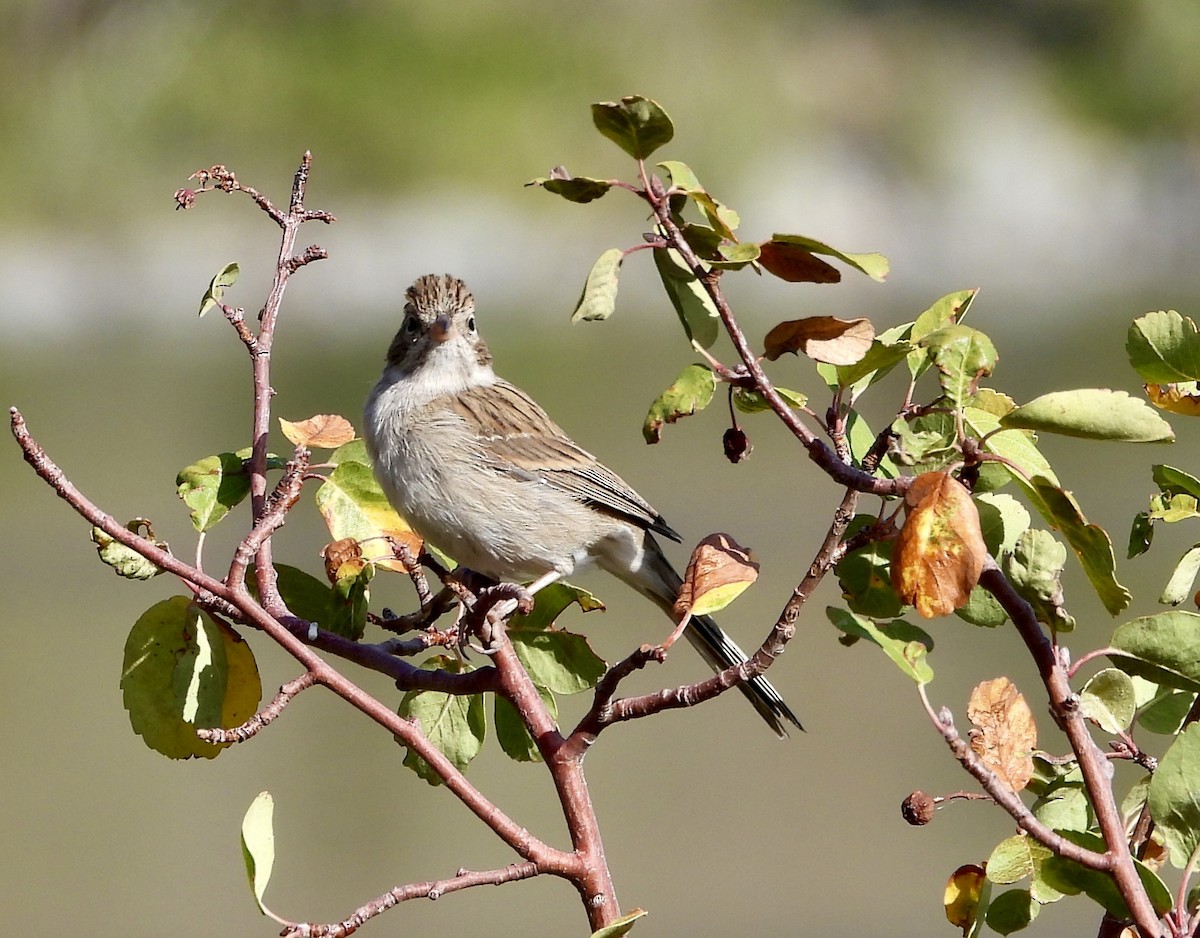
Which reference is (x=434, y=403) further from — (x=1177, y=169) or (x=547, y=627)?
(x=1177, y=169)

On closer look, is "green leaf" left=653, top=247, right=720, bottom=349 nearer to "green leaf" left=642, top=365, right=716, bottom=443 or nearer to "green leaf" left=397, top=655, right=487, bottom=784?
"green leaf" left=642, top=365, right=716, bottom=443

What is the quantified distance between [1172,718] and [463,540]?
1.72 meters

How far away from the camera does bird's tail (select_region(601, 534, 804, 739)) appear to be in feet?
8.27

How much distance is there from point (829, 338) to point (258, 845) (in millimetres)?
668

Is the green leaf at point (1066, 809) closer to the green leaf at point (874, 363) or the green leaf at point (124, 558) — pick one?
the green leaf at point (874, 363)

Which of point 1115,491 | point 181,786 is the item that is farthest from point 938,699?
point 181,786

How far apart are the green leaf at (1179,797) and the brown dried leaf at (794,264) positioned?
0.49m

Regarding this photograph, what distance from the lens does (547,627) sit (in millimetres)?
1913

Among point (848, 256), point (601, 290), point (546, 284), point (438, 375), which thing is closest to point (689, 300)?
point (601, 290)

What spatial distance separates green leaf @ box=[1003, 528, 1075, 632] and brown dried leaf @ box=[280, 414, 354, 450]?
882mm

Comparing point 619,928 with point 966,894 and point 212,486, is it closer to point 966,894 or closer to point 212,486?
point 966,894

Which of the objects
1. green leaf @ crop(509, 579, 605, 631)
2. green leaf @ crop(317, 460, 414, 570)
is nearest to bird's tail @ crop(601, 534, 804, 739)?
green leaf @ crop(509, 579, 605, 631)

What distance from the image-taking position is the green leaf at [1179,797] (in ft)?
4.35

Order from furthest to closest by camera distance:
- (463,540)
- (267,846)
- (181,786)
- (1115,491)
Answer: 1. (1115,491)
2. (181,786)
3. (463,540)
4. (267,846)
